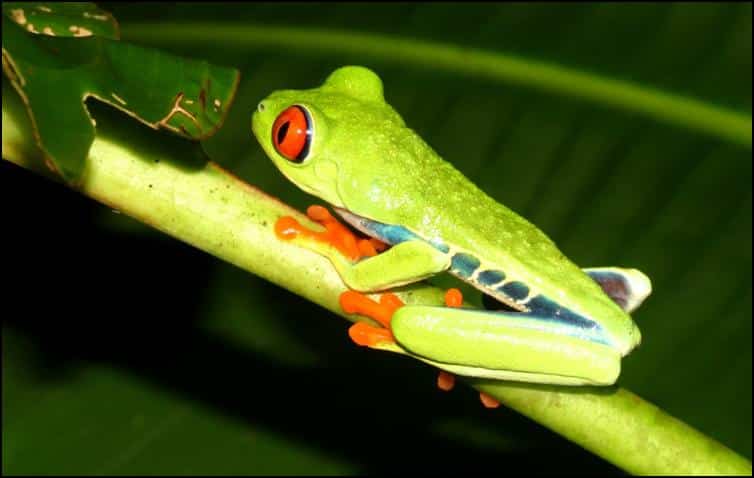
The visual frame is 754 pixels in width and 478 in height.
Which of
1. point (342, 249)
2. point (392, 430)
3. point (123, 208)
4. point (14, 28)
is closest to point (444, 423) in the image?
point (392, 430)

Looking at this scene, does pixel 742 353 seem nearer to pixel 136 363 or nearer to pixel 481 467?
pixel 481 467

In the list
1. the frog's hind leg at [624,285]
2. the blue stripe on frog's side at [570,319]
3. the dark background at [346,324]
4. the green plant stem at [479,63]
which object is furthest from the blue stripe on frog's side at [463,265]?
the green plant stem at [479,63]

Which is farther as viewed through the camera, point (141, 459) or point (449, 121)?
point (449, 121)

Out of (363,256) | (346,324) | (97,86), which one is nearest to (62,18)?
(97,86)

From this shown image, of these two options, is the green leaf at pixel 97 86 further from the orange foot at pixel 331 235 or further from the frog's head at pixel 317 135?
the frog's head at pixel 317 135

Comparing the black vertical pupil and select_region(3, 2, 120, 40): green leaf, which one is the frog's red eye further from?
select_region(3, 2, 120, 40): green leaf

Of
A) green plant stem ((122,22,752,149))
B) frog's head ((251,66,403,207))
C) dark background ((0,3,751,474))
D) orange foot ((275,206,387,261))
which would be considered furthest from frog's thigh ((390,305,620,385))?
green plant stem ((122,22,752,149))

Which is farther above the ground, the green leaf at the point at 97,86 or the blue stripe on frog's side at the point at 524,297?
the green leaf at the point at 97,86

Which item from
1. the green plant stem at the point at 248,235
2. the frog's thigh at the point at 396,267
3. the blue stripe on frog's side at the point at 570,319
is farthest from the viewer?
the blue stripe on frog's side at the point at 570,319
